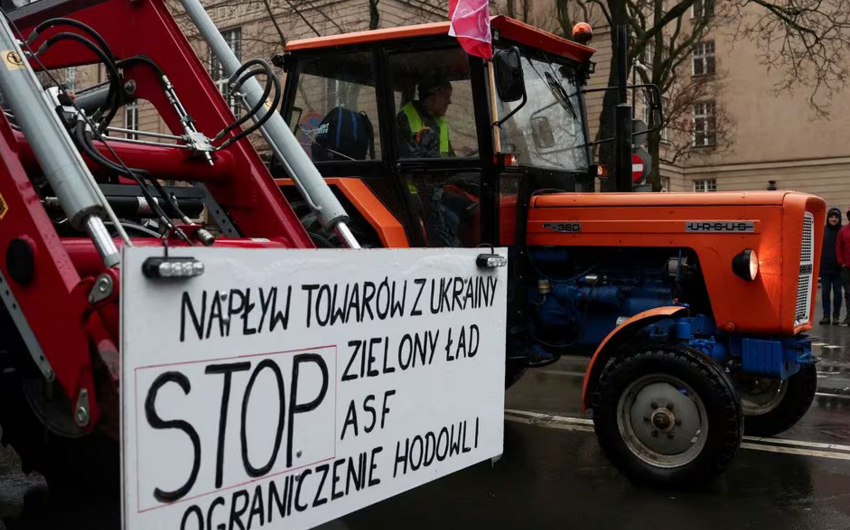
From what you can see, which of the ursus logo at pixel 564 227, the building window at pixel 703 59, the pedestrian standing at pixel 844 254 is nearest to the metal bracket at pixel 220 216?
the ursus logo at pixel 564 227

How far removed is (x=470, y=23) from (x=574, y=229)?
150cm

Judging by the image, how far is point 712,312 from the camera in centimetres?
529

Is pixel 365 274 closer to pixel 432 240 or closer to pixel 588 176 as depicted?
pixel 432 240

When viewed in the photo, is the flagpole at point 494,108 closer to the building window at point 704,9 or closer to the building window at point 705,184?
the building window at point 704,9

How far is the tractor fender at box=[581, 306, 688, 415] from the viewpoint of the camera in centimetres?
511

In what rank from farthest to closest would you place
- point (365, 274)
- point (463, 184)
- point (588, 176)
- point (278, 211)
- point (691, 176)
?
point (691, 176) → point (588, 176) → point (463, 184) → point (278, 211) → point (365, 274)

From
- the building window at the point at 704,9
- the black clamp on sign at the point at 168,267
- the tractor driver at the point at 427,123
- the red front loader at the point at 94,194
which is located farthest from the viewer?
the building window at the point at 704,9

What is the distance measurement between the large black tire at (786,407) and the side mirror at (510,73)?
98.2 inches

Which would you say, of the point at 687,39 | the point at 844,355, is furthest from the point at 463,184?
the point at 687,39

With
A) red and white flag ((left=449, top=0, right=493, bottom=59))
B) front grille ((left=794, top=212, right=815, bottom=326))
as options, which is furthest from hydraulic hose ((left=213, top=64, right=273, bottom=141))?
front grille ((left=794, top=212, right=815, bottom=326))

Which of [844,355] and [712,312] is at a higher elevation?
[712,312]

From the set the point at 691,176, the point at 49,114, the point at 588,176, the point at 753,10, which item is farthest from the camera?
the point at 691,176

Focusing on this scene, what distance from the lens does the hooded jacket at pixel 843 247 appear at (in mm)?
13406

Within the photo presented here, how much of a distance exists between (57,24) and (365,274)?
82.6 inches
